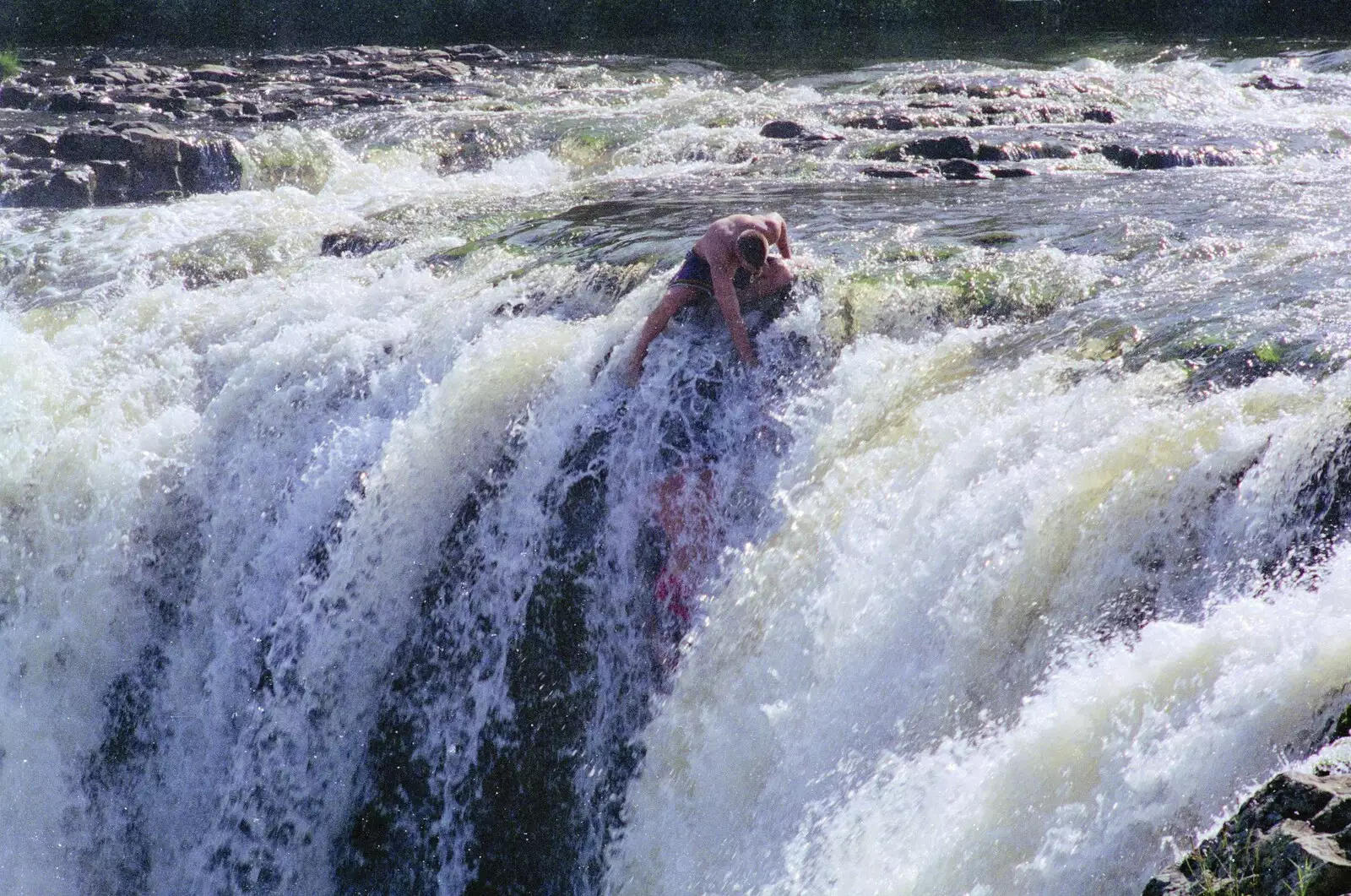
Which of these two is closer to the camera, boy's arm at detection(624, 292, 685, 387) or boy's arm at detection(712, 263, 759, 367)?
boy's arm at detection(712, 263, 759, 367)

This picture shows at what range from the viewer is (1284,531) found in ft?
17.2

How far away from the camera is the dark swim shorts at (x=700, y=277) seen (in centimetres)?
791

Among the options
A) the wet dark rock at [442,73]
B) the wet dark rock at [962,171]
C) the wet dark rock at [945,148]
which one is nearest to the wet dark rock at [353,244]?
the wet dark rock at [962,171]

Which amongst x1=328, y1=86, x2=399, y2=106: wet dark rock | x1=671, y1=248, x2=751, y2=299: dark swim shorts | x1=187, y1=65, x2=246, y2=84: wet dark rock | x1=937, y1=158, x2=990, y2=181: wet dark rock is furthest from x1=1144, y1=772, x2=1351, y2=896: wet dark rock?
x1=187, y1=65, x2=246, y2=84: wet dark rock

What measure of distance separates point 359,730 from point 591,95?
604 inches

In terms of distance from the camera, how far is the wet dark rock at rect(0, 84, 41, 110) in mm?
20203

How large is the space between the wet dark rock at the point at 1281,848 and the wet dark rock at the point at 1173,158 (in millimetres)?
10336

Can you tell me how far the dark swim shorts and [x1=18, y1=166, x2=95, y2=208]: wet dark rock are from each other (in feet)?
30.3

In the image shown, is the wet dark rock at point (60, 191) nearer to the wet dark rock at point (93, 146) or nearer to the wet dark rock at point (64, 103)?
the wet dark rock at point (93, 146)

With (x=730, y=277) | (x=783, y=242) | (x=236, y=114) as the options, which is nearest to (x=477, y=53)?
(x=236, y=114)

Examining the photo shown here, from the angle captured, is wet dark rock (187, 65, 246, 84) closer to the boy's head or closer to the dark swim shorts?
the dark swim shorts

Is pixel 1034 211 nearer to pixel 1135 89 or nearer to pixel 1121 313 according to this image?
pixel 1121 313

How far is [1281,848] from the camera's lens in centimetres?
360

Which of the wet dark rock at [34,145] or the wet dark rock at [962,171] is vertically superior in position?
the wet dark rock at [962,171]
